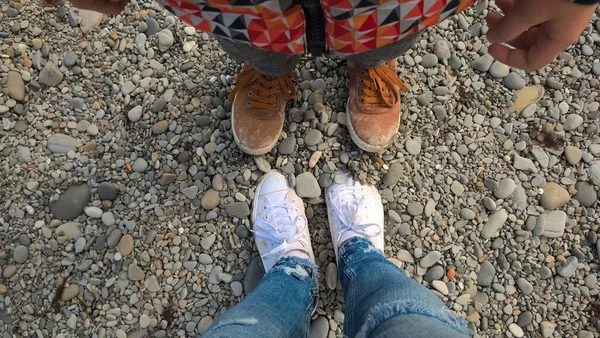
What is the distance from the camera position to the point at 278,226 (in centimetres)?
171

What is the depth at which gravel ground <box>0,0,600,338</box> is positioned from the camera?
1726 millimetres

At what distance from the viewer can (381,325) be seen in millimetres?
1106

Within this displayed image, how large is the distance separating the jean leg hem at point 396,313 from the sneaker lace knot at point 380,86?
2.70 ft

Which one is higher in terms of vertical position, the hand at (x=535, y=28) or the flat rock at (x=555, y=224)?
the hand at (x=535, y=28)

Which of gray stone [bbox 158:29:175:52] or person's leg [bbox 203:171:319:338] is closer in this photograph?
person's leg [bbox 203:171:319:338]

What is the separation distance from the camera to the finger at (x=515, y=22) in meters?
0.86

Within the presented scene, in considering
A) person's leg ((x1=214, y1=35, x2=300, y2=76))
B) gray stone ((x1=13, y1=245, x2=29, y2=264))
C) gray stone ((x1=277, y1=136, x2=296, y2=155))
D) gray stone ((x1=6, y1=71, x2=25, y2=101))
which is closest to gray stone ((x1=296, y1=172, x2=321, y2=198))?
gray stone ((x1=277, y1=136, x2=296, y2=155))

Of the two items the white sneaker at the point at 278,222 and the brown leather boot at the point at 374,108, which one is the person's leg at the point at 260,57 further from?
the white sneaker at the point at 278,222

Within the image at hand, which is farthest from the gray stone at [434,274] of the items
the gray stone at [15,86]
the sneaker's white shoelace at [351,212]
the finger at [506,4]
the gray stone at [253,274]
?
the gray stone at [15,86]

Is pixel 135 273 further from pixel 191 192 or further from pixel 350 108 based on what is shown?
pixel 350 108

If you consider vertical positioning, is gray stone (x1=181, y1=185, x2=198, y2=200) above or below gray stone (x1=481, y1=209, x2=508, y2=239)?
above

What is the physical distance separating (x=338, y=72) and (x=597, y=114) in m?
1.08

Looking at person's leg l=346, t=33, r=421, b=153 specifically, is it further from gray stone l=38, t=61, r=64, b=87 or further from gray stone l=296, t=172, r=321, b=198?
gray stone l=38, t=61, r=64, b=87

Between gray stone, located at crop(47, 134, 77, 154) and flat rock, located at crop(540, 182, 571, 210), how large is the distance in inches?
74.8
